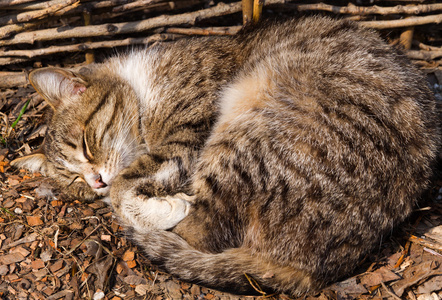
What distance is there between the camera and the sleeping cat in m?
2.51

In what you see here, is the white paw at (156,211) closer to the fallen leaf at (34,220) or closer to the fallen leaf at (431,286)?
the fallen leaf at (34,220)

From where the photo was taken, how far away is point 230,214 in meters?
2.65

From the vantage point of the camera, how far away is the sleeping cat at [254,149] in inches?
98.8

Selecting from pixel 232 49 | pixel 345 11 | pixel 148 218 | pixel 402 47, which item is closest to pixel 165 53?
pixel 232 49

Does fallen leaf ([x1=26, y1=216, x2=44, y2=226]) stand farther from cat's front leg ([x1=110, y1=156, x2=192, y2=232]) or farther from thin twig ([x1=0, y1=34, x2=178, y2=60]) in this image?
thin twig ([x1=0, y1=34, x2=178, y2=60])

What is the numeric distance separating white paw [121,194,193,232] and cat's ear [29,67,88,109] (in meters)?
0.92

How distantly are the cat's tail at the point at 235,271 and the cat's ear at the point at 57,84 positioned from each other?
131 centimetres

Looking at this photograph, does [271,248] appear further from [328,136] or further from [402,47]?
[402,47]

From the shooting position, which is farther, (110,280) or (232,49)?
(232,49)

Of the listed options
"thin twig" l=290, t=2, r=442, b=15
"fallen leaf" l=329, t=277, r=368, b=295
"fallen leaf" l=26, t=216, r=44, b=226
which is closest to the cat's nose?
"fallen leaf" l=26, t=216, r=44, b=226

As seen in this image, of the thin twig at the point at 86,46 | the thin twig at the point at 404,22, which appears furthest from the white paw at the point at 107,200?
the thin twig at the point at 404,22

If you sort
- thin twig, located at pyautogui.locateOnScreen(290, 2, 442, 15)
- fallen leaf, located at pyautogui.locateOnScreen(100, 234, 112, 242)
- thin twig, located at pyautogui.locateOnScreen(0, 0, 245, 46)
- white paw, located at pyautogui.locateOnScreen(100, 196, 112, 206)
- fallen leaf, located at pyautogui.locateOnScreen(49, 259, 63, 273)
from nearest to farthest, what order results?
fallen leaf, located at pyautogui.locateOnScreen(49, 259, 63, 273) → fallen leaf, located at pyautogui.locateOnScreen(100, 234, 112, 242) → white paw, located at pyautogui.locateOnScreen(100, 196, 112, 206) → thin twig, located at pyautogui.locateOnScreen(0, 0, 245, 46) → thin twig, located at pyautogui.locateOnScreen(290, 2, 442, 15)

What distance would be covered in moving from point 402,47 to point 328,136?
2019 millimetres

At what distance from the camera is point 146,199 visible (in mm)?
2820
